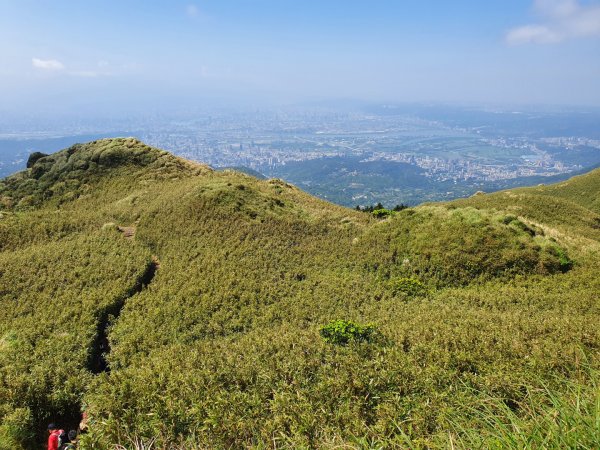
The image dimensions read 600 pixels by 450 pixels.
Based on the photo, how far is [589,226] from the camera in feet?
113

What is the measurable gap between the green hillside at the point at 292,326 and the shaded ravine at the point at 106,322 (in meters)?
0.13

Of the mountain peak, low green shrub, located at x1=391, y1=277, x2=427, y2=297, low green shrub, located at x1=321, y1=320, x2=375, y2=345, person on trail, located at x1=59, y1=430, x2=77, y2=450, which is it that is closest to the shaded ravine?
person on trail, located at x1=59, y1=430, x2=77, y2=450

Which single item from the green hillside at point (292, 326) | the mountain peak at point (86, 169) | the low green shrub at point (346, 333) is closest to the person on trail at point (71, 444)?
the green hillside at point (292, 326)

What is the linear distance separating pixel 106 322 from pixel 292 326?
898cm

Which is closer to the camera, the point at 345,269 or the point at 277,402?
the point at 277,402

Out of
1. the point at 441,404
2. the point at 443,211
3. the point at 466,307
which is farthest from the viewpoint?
the point at 443,211

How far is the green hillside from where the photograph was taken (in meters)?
7.77

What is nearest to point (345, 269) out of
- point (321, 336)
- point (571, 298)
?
point (321, 336)

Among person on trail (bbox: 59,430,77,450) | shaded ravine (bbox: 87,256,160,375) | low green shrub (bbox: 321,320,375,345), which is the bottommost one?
shaded ravine (bbox: 87,256,160,375)

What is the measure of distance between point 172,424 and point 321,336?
591 cm

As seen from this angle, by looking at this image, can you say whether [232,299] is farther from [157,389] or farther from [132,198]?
[132,198]

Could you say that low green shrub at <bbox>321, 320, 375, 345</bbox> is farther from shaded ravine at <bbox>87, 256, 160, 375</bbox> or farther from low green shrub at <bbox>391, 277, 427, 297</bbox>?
shaded ravine at <bbox>87, 256, 160, 375</bbox>

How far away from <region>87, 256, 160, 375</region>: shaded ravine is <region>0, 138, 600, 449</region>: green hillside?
0.13m

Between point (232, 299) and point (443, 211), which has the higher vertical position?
point (443, 211)
